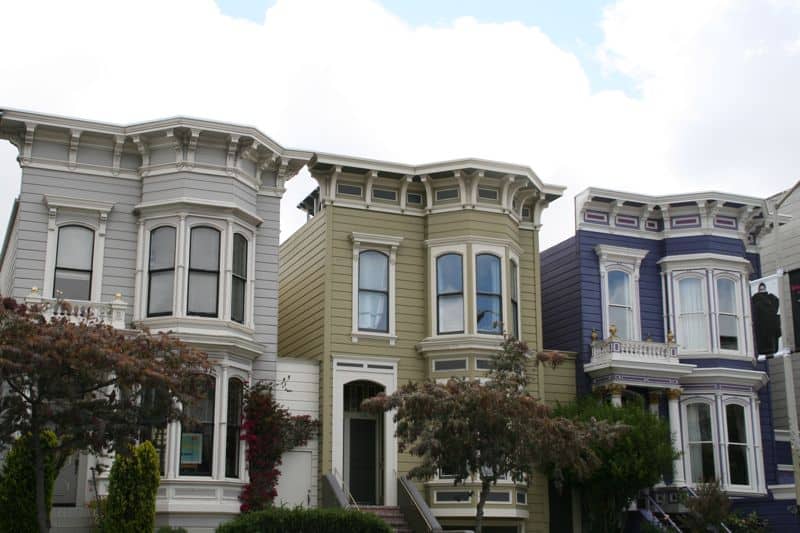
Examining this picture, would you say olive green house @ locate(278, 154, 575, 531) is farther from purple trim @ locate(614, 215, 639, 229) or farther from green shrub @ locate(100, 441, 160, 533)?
green shrub @ locate(100, 441, 160, 533)

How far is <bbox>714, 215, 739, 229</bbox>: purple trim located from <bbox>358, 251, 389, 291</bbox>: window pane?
10480 mm

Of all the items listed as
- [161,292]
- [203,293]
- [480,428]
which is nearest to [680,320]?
[480,428]

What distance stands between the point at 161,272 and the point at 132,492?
20.7 ft

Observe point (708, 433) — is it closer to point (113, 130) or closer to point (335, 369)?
point (335, 369)

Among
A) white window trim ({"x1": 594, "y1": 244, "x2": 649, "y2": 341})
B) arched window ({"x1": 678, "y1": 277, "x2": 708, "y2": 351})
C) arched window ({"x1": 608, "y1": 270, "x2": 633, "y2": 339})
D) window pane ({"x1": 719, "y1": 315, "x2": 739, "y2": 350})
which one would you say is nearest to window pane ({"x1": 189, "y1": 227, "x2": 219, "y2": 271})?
white window trim ({"x1": 594, "y1": 244, "x2": 649, "y2": 341})

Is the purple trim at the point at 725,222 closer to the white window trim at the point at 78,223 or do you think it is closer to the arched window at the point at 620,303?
the arched window at the point at 620,303

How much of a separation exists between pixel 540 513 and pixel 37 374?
15107 mm

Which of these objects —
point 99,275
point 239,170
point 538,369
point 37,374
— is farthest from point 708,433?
point 37,374

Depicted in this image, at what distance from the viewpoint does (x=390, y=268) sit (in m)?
29.3

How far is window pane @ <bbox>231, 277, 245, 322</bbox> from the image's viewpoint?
86.8 feet

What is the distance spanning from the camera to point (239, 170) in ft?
88.1

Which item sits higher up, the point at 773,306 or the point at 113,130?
the point at 113,130

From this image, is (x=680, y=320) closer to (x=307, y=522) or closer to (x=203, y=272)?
(x=307, y=522)

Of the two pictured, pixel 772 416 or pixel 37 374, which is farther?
pixel 772 416
